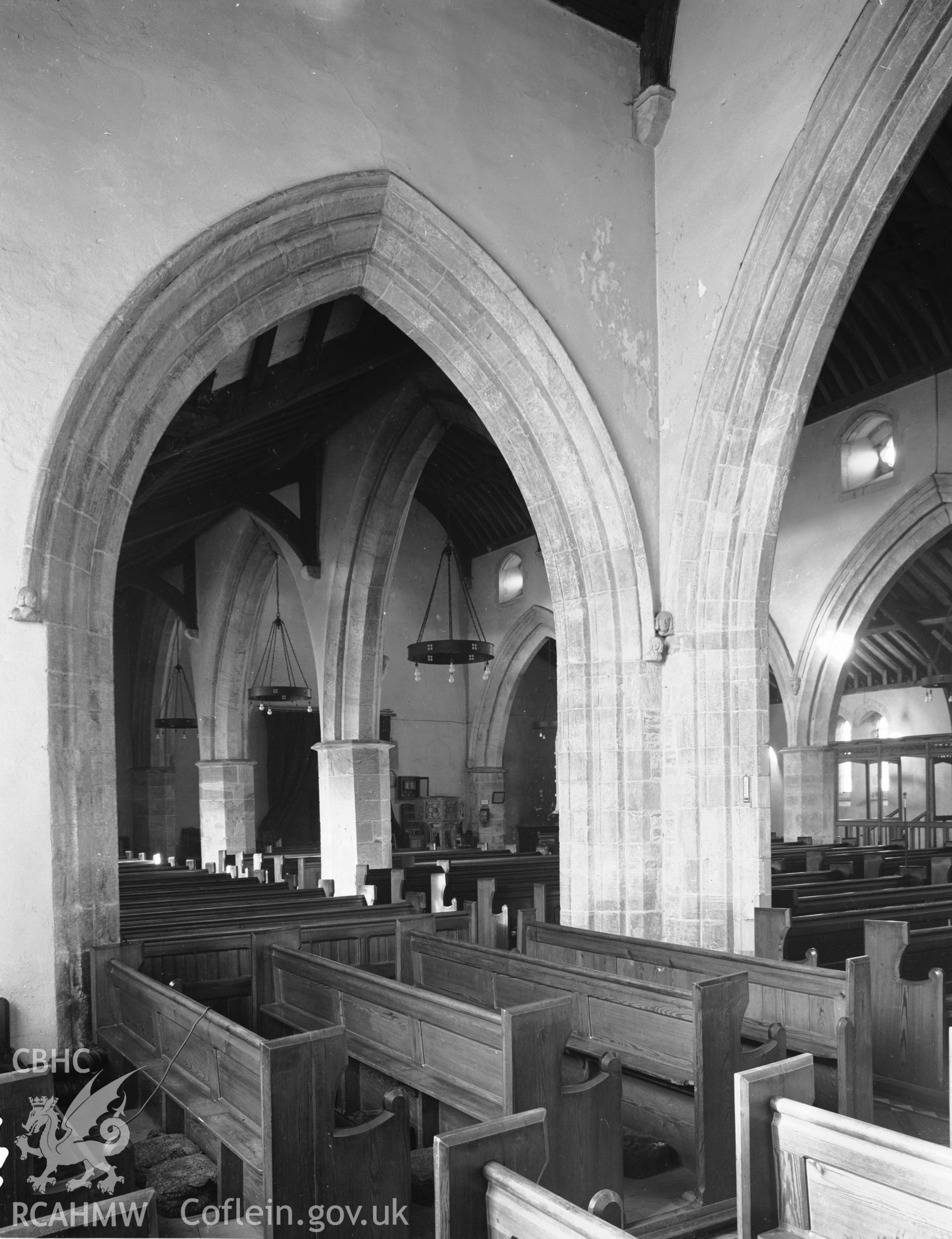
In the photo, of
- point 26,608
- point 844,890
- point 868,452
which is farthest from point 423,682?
point 26,608

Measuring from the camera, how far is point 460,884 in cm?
900

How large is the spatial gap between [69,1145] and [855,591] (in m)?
12.3

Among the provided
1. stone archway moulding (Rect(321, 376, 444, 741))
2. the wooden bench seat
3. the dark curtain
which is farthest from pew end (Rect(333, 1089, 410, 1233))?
the dark curtain

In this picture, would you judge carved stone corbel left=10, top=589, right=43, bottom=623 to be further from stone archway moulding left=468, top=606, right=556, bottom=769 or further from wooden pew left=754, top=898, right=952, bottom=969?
stone archway moulding left=468, top=606, right=556, bottom=769

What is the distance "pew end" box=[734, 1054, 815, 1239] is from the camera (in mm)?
2184

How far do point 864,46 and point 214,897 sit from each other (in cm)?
750

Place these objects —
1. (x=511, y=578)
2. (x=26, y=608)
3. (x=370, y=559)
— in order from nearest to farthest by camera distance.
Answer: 1. (x=26, y=608)
2. (x=370, y=559)
3. (x=511, y=578)

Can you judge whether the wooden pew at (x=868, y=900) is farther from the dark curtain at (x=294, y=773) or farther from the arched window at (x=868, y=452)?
the dark curtain at (x=294, y=773)

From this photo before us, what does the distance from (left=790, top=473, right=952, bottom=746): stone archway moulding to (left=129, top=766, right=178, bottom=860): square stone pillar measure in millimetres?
11508

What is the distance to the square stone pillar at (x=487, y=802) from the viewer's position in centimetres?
1969

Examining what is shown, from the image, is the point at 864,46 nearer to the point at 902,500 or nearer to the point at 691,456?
the point at 691,456

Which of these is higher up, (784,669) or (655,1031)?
(784,669)

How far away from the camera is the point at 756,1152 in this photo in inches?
86.5

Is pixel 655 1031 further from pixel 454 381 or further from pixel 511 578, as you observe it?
pixel 511 578
